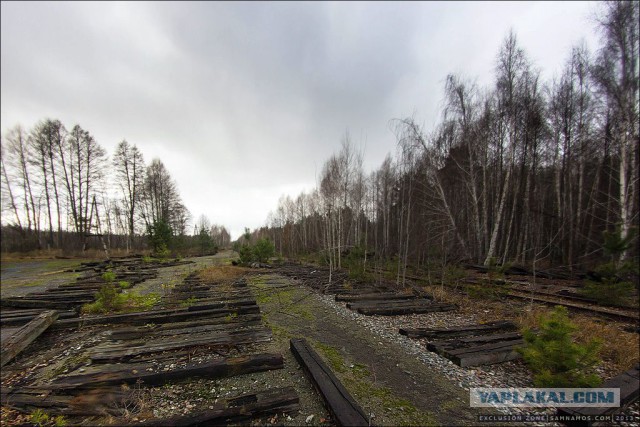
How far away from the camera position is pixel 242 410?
3.06m

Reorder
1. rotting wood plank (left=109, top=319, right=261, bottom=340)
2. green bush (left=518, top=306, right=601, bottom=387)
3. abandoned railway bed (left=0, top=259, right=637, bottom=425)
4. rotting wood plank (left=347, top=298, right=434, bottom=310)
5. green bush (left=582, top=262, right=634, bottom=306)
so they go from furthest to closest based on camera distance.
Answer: rotting wood plank (left=347, top=298, right=434, bottom=310) → green bush (left=582, top=262, right=634, bottom=306) → rotting wood plank (left=109, top=319, right=261, bottom=340) → abandoned railway bed (left=0, top=259, right=637, bottom=425) → green bush (left=518, top=306, right=601, bottom=387)

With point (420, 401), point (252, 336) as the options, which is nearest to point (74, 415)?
point (252, 336)

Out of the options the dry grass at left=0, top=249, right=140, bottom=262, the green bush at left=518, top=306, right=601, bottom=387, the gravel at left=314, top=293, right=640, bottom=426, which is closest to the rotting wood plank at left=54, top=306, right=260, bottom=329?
the gravel at left=314, top=293, right=640, bottom=426

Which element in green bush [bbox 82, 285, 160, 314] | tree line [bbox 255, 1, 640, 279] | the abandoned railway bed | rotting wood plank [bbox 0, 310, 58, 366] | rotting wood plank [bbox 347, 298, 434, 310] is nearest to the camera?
the abandoned railway bed

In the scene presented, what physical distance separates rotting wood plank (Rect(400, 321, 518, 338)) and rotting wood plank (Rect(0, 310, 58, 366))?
8.39 meters

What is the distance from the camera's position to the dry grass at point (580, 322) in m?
4.61

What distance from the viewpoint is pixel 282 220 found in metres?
51.0

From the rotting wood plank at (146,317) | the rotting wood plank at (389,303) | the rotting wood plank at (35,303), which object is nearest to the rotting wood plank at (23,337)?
the rotting wood plank at (146,317)

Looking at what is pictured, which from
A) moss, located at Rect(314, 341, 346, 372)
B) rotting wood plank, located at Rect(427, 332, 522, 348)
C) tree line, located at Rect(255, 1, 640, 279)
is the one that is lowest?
rotting wood plank, located at Rect(427, 332, 522, 348)

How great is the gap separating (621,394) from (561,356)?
1.07 meters

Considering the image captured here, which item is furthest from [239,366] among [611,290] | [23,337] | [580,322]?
[611,290]

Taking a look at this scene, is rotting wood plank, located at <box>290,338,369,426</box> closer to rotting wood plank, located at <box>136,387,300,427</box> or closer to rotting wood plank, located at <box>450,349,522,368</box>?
rotting wood plank, located at <box>136,387,300,427</box>

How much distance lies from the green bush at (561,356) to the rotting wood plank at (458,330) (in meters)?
2.52

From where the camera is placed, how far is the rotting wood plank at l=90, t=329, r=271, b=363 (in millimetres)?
4719
